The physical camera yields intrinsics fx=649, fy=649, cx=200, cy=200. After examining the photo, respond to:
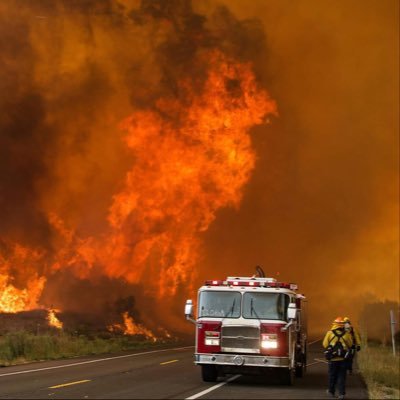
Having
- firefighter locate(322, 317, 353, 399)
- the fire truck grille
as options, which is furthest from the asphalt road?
the fire truck grille

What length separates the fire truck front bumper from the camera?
16.3 meters

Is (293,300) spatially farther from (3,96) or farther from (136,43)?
(136,43)

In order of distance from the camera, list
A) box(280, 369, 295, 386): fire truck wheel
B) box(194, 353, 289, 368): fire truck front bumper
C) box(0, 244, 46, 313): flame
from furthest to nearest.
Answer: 1. box(0, 244, 46, 313): flame
2. box(280, 369, 295, 386): fire truck wheel
3. box(194, 353, 289, 368): fire truck front bumper

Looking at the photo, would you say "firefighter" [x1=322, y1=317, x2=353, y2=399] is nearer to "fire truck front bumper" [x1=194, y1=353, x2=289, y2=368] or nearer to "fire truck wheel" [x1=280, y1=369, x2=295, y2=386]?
"fire truck front bumper" [x1=194, y1=353, x2=289, y2=368]

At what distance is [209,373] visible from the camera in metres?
17.3

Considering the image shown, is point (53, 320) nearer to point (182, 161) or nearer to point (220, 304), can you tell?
point (182, 161)

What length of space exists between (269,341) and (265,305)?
99cm

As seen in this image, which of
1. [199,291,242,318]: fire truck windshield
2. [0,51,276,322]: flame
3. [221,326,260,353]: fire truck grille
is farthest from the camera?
[0,51,276,322]: flame

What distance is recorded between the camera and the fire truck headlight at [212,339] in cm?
1677

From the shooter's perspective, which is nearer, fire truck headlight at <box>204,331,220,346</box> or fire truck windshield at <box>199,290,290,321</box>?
fire truck headlight at <box>204,331,220,346</box>

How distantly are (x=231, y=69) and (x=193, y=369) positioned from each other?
96.8 feet

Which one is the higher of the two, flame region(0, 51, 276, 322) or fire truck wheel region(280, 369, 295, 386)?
flame region(0, 51, 276, 322)

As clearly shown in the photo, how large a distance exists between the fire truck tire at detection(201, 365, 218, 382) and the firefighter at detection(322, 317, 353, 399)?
337 cm

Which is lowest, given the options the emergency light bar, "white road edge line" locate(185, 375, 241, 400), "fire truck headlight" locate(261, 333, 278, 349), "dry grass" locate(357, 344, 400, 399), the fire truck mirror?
"dry grass" locate(357, 344, 400, 399)
